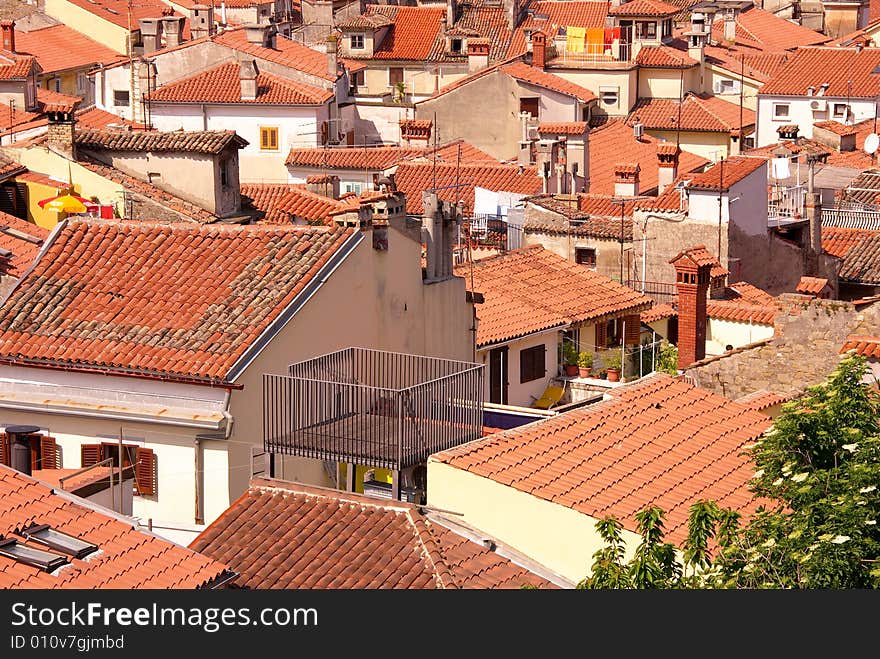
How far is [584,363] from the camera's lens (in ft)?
114

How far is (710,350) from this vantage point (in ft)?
124

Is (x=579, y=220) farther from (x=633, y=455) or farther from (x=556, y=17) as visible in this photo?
(x=556, y=17)

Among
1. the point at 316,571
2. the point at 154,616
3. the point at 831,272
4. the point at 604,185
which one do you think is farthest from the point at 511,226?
the point at 154,616

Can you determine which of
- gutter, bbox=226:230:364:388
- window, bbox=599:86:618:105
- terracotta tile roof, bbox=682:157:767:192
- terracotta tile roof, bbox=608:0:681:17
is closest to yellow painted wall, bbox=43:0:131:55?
window, bbox=599:86:618:105

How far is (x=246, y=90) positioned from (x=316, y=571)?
41.6 meters

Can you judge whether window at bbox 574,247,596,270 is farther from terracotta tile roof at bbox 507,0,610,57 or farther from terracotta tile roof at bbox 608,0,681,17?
terracotta tile roof at bbox 507,0,610,57

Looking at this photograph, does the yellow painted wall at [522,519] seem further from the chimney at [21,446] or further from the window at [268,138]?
the window at [268,138]

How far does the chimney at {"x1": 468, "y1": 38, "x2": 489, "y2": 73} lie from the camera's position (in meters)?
78.2

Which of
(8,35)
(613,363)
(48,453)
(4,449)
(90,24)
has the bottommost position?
(613,363)

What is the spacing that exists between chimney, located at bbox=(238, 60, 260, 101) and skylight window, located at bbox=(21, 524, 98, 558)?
144 feet

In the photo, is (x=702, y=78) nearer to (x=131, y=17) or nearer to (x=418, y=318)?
(x=131, y=17)

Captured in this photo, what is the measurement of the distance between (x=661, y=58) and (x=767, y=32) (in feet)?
63.3

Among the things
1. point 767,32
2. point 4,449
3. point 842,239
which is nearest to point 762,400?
point 4,449

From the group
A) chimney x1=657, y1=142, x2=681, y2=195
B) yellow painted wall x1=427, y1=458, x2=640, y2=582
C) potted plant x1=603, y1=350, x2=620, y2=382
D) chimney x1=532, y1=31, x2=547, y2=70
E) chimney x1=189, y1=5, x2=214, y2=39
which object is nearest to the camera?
yellow painted wall x1=427, y1=458, x2=640, y2=582
